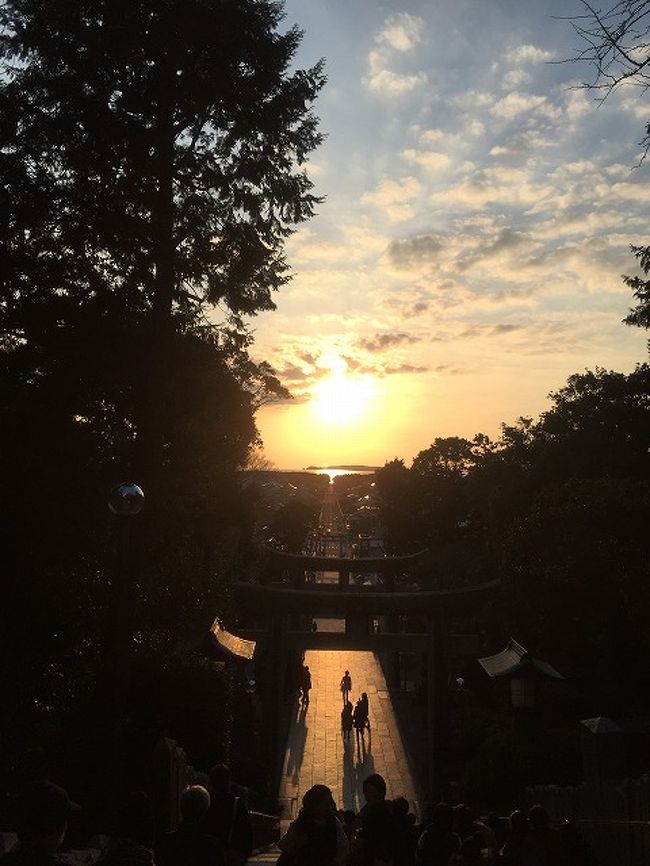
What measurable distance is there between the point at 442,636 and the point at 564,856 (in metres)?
17.7

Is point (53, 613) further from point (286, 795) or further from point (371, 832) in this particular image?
point (286, 795)

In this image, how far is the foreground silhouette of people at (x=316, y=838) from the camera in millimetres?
5145

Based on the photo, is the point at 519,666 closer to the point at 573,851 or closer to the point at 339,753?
the point at 339,753

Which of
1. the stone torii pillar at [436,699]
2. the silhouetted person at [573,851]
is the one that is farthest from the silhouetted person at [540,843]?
the stone torii pillar at [436,699]

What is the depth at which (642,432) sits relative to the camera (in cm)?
3516

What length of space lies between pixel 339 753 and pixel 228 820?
18445mm

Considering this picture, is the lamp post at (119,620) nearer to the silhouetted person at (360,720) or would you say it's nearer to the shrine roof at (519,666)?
the shrine roof at (519,666)

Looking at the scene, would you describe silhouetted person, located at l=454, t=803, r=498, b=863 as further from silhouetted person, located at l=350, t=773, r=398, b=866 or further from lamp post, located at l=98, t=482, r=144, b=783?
lamp post, located at l=98, t=482, r=144, b=783

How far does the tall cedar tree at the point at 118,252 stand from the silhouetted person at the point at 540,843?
7.67 m

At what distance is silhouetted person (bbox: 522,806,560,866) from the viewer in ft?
22.3

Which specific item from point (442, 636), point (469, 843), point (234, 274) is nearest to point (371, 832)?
point (469, 843)

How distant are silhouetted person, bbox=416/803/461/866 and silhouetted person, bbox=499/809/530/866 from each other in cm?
114

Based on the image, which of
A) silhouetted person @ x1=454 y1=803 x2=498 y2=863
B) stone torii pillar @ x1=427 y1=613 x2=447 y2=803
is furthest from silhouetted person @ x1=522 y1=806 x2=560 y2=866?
stone torii pillar @ x1=427 y1=613 x2=447 y2=803

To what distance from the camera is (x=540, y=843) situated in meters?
6.91
